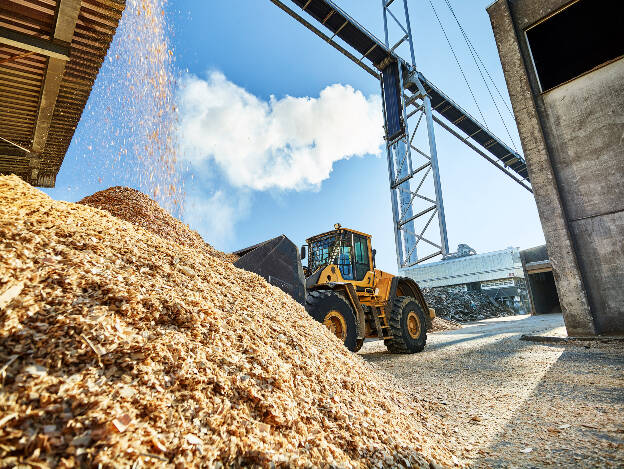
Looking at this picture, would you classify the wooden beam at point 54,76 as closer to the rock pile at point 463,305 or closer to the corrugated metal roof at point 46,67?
the corrugated metal roof at point 46,67

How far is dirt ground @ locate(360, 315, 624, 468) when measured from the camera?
2.20 meters

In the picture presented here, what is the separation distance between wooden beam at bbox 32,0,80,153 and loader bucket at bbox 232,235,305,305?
11.9ft

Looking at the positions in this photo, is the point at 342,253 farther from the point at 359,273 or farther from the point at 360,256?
the point at 359,273

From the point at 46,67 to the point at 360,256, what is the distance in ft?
20.9

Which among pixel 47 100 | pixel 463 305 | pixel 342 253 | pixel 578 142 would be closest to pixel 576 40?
pixel 578 142

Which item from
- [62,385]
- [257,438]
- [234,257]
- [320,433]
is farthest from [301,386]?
[234,257]

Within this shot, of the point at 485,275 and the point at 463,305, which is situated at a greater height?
the point at 485,275

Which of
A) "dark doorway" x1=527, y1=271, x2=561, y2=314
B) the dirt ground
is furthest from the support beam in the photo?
"dark doorway" x1=527, y1=271, x2=561, y2=314

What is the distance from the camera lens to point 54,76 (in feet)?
15.3

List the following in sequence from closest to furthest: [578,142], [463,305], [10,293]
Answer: [10,293]
[578,142]
[463,305]

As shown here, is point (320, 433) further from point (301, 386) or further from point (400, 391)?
point (400, 391)

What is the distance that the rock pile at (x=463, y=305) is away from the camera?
1869cm

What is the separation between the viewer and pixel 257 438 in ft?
5.27

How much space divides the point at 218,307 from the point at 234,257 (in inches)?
126
